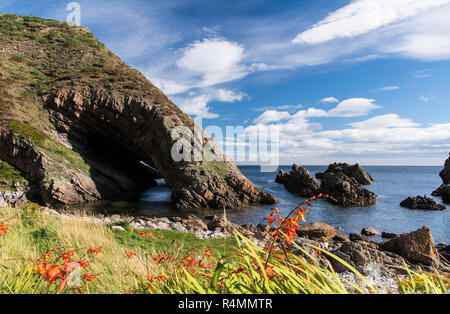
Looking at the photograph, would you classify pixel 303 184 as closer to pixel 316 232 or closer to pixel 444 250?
pixel 444 250

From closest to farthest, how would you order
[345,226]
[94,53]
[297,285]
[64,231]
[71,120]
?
[297,285] → [64,231] → [345,226] → [71,120] → [94,53]

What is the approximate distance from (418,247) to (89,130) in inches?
1365

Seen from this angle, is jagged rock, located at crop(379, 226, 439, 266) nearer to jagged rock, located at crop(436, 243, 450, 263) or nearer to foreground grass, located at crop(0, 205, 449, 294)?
jagged rock, located at crop(436, 243, 450, 263)

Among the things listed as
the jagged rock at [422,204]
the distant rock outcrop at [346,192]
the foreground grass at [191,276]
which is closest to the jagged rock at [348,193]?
the distant rock outcrop at [346,192]

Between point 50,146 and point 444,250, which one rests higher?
point 50,146

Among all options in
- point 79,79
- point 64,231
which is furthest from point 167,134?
point 64,231

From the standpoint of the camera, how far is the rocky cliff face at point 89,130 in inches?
1056

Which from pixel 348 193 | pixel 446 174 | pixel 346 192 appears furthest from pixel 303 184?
pixel 446 174

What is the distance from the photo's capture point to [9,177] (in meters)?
25.5

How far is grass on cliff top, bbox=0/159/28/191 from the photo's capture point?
2495 cm

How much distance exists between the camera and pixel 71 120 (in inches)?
1264

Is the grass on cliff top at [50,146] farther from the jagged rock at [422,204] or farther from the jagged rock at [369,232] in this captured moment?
the jagged rock at [422,204]
